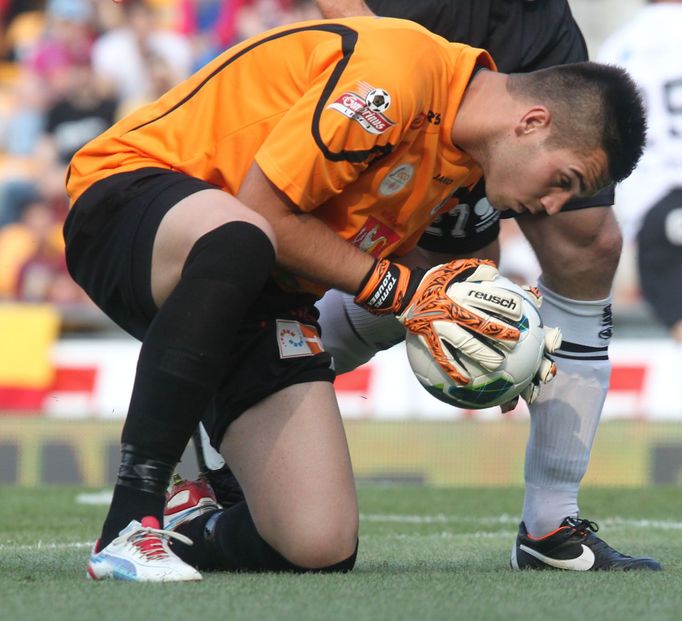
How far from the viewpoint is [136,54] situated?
412 inches

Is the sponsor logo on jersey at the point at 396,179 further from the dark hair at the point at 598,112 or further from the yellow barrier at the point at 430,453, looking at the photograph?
the yellow barrier at the point at 430,453

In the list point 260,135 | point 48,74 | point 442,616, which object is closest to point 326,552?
point 442,616

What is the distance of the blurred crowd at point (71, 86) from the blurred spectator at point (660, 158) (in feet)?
9.32

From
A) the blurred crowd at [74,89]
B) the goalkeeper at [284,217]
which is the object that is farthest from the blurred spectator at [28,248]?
the goalkeeper at [284,217]

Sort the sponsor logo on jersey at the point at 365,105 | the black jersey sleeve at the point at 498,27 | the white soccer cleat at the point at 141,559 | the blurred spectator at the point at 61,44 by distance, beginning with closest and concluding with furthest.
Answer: the white soccer cleat at the point at 141,559, the sponsor logo on jersey at the point at 365,105, the black jersey sleeve at the point at 498,27, the blurred spectator at the point at 61,44

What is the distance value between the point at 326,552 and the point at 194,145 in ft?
3.46

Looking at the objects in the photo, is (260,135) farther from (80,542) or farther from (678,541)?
(678,541)

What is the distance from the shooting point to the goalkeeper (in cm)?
295

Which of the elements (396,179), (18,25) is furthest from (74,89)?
(396,179)

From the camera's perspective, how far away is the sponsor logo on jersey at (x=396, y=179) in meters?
3.34

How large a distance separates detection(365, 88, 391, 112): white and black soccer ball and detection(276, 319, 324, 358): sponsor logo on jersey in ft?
2.22

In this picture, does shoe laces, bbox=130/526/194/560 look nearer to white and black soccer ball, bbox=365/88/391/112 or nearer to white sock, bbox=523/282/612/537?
white and black soccer ball, bbox=365/88/391/112

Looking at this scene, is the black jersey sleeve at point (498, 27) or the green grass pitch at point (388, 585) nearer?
the green grass pitch at point (388, 585)

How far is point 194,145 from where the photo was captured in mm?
3385
